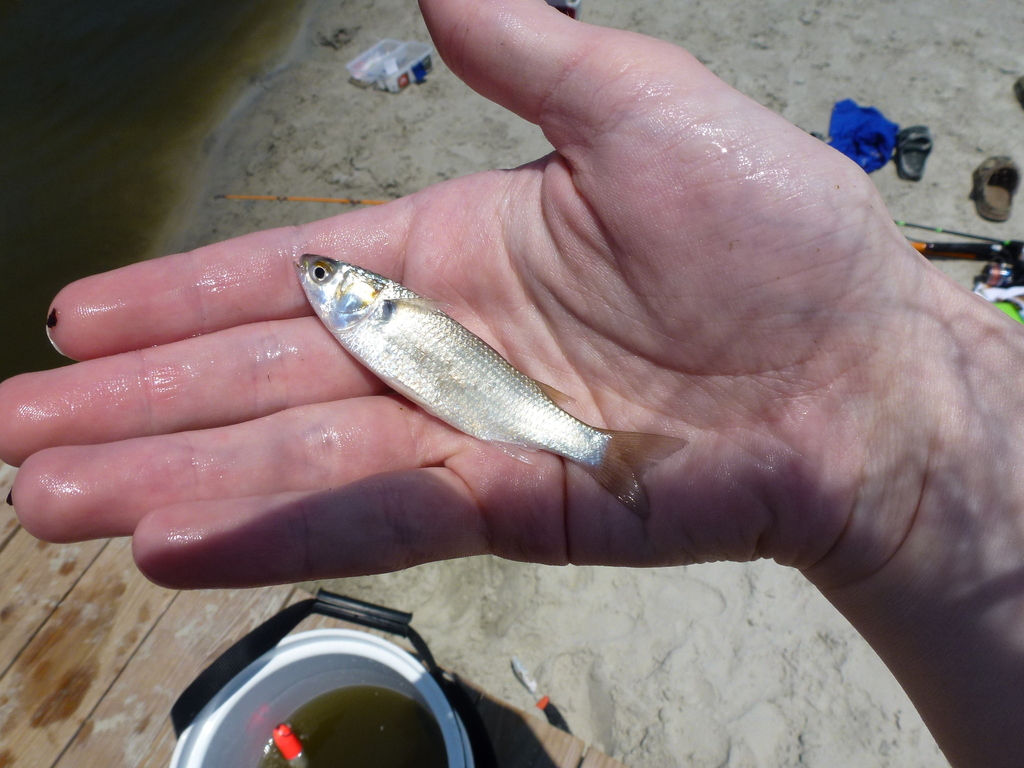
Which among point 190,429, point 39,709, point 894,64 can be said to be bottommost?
point 39,709

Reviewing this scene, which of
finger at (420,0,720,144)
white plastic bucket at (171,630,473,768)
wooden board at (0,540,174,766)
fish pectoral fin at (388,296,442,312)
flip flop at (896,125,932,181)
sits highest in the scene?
finger at (420,0,720,144)


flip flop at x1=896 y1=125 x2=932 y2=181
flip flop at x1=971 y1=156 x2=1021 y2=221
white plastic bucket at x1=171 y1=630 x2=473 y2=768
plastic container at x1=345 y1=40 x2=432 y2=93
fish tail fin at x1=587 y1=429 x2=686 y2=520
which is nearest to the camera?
fish tail fin at x1=587 y1=429 x2=686 y2=520

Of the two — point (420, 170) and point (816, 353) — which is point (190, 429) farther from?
point (420, 170)

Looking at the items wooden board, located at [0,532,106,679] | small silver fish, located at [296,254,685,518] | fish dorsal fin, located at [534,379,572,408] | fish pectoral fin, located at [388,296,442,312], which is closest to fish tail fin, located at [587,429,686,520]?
small silver fish, located at [296,254,685,518]

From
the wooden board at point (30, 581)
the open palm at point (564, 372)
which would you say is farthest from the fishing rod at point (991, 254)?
the wooden board at point (30, 581)

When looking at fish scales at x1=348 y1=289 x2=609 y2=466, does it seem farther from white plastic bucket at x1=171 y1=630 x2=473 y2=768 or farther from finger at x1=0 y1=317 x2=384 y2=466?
white plastic bucket at x1=171 y1=630 x2=473 y2=768

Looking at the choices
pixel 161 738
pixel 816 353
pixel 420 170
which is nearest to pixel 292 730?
pixel 161 738
